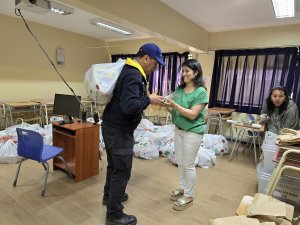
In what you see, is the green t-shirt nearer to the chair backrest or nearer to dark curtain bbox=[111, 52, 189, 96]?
the chair backrest

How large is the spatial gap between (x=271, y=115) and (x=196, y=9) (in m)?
2.06

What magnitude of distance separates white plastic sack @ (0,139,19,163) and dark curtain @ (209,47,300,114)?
161 inches

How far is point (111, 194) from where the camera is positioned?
1.75 metres

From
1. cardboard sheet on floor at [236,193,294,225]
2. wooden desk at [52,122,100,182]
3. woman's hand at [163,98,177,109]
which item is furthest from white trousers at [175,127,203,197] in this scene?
wooden desk at [52,122,100,182]

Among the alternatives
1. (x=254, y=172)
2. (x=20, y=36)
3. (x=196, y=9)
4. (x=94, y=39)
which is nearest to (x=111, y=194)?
(x=254, y=172)

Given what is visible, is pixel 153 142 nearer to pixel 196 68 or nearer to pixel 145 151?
pixel 145 151

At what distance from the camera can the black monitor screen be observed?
2.74 m

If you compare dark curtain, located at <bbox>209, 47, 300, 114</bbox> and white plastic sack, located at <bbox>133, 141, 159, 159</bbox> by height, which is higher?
dark curtain, located at <bbox>209, 47, 300, 114</bbox>

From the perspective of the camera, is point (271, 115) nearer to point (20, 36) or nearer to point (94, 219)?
point (94, 219)

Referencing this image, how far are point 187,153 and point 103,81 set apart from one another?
1.02 m

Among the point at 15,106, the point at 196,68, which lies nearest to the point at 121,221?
the point at 196,68

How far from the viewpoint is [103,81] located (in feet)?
5.26

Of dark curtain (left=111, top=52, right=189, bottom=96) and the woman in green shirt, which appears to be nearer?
the woman in green shirt

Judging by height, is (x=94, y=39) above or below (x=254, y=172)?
above
